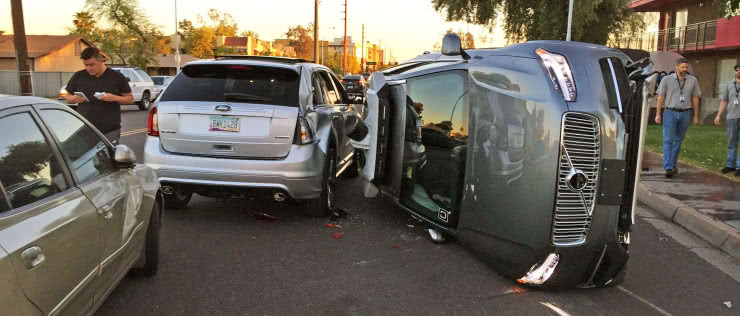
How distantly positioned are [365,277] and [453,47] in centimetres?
200

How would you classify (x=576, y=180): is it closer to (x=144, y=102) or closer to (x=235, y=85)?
(x=235, y=85)

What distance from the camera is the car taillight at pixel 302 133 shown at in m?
5.91

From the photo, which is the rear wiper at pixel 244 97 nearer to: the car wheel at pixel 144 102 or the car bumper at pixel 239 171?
the car bumper at pixel 239 171

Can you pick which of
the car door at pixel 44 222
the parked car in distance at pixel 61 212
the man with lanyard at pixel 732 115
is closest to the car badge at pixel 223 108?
the parked car in distance at pixel 61 212

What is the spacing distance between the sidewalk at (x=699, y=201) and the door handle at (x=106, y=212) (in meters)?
5.47

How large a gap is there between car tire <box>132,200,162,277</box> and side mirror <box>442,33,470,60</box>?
8.56 feet

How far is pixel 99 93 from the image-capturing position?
6301 millimetres

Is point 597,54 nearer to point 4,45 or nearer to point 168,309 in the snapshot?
point 168,309

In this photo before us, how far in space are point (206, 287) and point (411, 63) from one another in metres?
3.14

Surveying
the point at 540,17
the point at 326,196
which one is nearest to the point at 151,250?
the point at 326,196

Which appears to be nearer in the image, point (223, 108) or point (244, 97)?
point (223, 108)

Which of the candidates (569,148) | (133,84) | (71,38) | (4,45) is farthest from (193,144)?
(4,45)

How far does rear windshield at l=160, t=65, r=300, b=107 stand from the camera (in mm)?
5980

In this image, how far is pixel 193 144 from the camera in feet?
19.3
